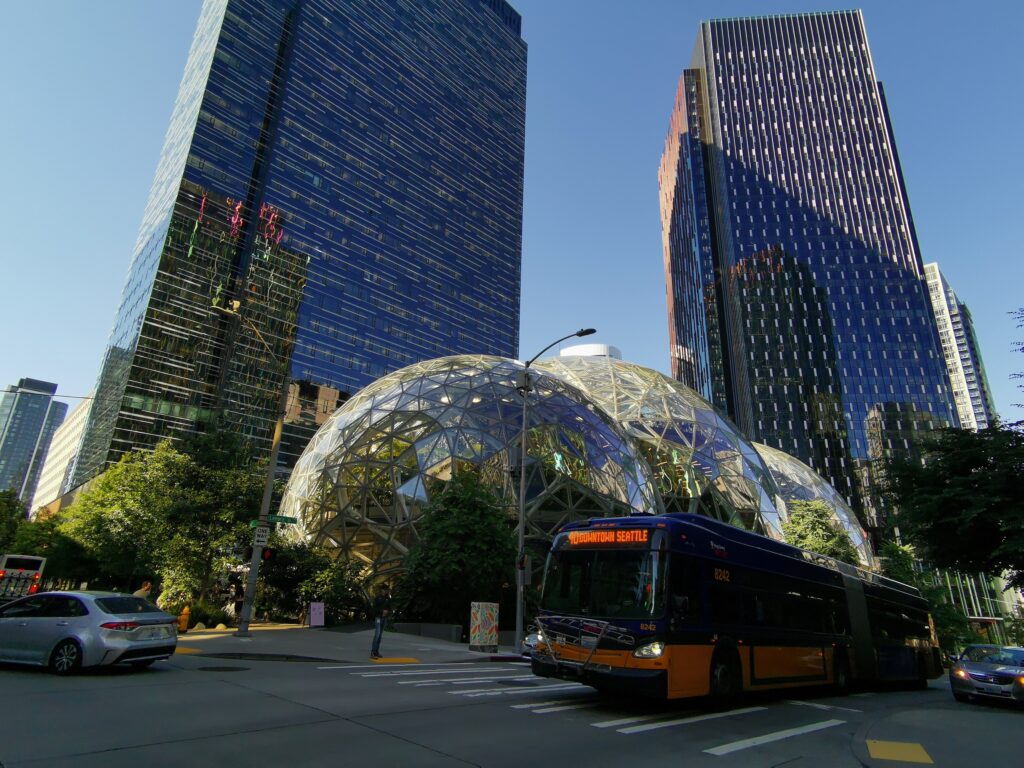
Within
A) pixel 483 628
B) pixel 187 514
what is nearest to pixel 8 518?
pixel 187 514

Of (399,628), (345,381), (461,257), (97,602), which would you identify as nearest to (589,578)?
(97,602)

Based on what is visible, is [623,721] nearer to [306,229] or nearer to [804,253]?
[306,229]

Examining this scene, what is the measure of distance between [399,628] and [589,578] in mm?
16962

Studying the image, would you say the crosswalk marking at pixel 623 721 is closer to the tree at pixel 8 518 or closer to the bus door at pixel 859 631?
the bus door at pixel 859 631

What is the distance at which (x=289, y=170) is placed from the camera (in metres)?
95.2

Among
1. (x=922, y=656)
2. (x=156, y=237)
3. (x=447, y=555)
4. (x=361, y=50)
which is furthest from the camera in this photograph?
(x=361, y=50)

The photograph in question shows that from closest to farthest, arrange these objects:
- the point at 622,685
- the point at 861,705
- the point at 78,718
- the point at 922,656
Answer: the point at 78,718, the point at 622,685, the point at 861,705, the point at 922,656

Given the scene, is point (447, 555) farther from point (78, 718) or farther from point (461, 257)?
point (461, 257)

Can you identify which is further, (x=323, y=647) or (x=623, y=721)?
(x=323, y=647)

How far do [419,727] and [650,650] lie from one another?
402 centimetres

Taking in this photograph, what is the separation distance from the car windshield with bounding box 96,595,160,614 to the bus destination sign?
851 cm

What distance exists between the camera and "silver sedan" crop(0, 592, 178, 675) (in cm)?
1019

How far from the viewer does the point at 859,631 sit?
16.0m

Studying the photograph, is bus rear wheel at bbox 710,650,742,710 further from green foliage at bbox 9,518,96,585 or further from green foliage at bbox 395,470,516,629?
green foliage at bbox 9,518,96,585
